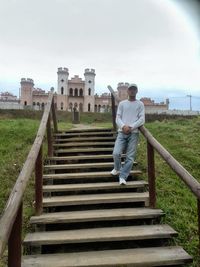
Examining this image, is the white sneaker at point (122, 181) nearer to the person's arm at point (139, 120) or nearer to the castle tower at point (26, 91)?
the person's arm at point (139, 120)

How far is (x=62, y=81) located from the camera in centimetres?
7825

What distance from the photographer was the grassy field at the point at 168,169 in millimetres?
5000

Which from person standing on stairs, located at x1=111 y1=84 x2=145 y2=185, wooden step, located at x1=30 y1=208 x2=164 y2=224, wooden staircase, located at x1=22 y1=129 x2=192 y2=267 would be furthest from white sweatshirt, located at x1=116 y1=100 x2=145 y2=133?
wooden step, located at x1=30 y1=208 x2=164 y2=224

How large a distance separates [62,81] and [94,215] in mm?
74475

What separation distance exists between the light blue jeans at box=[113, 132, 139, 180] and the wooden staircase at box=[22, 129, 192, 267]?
0.65ft

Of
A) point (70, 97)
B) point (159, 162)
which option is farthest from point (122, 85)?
point (159, 162)

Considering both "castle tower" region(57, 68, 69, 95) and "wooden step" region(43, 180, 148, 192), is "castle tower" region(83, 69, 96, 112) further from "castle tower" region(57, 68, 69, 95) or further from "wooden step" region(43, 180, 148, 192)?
"wooden step" region(43, 180, 148, 192)

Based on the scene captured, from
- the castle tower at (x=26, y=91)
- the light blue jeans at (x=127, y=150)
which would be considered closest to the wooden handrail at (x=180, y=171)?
the light blue jeans at (x=127, y=150)

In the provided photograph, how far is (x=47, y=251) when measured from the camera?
443 centimetres

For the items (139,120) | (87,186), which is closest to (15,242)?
(87,186)

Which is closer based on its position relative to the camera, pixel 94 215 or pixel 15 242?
pixel 15 242

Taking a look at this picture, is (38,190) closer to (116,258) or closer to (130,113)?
(116,258)

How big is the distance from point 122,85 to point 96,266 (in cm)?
6196

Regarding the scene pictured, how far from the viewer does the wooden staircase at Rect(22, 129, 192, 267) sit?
4086 mm
